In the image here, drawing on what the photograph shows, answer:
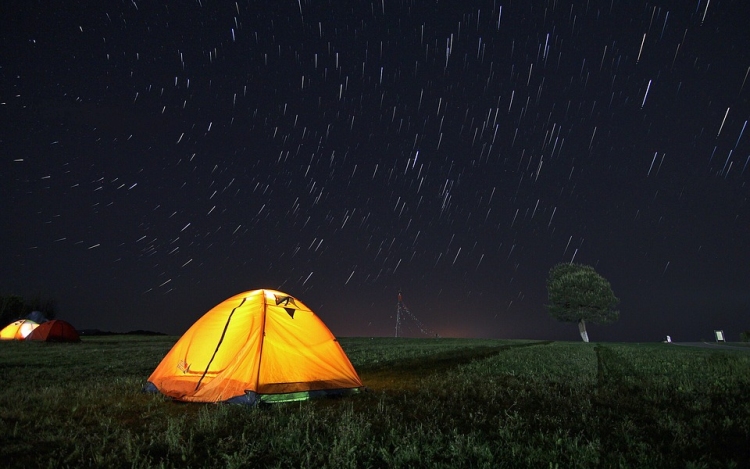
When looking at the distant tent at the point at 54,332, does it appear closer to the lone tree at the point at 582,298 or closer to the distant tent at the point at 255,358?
the distant tent at the point at 255,358

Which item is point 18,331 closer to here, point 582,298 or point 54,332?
point 54,332

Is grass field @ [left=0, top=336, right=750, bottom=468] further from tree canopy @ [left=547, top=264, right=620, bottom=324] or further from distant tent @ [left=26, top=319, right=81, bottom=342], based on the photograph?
tree canopy @ [left=547, top=264, right=620, bottom=324]

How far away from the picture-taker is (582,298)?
58312 millimetres

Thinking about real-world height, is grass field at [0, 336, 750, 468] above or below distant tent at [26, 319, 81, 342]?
below

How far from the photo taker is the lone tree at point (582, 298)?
191 feet

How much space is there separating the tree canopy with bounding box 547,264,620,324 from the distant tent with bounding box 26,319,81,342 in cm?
6020

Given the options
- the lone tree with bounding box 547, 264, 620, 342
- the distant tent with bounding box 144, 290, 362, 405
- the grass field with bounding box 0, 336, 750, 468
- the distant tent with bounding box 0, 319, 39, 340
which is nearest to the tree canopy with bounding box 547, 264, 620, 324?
the lone tree with bounding box 547, 264, 620, 342

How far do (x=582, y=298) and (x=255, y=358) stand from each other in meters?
60.0

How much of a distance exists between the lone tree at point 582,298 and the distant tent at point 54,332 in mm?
60197

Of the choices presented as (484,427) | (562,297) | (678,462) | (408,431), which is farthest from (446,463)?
(562,297)

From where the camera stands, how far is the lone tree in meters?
58.3

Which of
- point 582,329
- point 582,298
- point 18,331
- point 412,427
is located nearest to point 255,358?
point 412,427

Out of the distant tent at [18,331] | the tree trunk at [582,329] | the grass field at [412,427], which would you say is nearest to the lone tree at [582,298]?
the tree trunk at [582,329]

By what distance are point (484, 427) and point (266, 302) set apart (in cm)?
588
